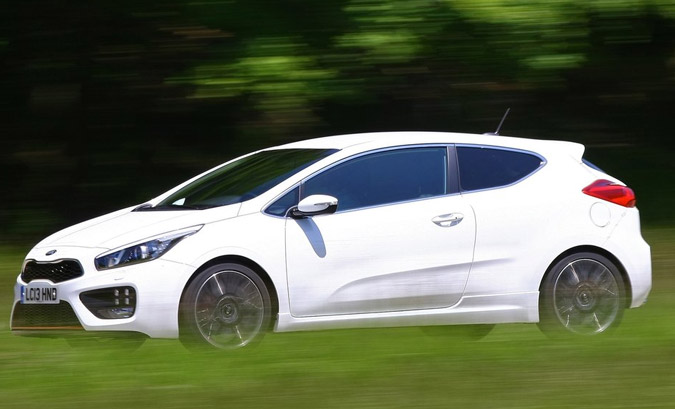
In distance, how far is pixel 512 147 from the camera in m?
7.22

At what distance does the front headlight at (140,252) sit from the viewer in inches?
246

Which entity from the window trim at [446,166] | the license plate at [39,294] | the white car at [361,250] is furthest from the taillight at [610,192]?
the license plate at [39,294]

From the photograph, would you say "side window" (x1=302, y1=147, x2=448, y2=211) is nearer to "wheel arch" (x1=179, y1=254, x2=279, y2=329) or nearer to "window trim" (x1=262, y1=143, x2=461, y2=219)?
"window trim" (x1=262, y1=143, x2=461, y2=219)

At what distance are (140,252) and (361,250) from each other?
1270 millimetres

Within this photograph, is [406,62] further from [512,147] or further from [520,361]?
[520,361]

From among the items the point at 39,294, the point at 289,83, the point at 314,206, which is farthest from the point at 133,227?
the point at 289,83

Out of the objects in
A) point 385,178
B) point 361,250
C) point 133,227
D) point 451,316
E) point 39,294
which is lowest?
point 451,316

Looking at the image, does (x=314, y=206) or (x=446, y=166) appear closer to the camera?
(x=314, y=206)

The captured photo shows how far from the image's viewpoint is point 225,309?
6191 millimetres

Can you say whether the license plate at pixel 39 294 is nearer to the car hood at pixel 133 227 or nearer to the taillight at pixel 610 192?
the car hood at pixel 133 227

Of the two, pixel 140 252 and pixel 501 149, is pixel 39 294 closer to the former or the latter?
pixel 140 252

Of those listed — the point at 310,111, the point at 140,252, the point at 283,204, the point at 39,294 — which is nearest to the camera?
the point at 140,252

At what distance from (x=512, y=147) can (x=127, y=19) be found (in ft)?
16.7

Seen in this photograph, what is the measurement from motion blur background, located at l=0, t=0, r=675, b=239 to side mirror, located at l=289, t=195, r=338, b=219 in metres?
3.78
